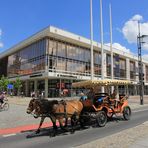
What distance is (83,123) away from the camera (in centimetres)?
1381

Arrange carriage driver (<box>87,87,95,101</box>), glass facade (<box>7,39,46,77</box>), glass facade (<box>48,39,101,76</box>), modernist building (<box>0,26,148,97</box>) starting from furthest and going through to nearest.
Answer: glass facade (<box>7,39,46,77</box>), glass facade (<box>48,39,101,76</box>), modernist building (<box>0,26,148,97</box>), carriage driver (<box>87,87,95,101</box>)

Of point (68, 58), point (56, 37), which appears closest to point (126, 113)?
point (56, 37)

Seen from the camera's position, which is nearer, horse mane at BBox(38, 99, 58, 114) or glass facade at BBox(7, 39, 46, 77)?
horse mane at BBox(38, 99, 58, 114)

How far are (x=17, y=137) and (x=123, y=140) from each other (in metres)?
4.54

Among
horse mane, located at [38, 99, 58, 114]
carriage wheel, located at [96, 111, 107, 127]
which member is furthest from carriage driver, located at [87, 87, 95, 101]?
horse mane, located at [38, 99, 58, 114]

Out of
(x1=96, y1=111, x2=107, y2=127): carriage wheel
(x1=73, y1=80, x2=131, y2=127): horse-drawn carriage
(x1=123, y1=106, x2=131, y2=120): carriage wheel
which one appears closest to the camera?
(x1=96, y1=111, x2=107, y2=127): carriage wheel

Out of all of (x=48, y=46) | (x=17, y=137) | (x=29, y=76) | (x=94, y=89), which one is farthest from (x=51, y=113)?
(x=29, y=76)

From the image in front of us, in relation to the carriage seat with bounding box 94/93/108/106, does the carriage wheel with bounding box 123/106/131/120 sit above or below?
below

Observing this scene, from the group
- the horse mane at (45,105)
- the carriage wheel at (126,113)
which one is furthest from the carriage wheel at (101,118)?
the horse mane at (45,105)

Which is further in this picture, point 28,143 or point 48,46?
point 48,46

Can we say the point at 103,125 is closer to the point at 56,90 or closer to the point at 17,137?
the point at 17,137

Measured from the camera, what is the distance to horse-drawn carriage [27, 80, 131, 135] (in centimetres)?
1141

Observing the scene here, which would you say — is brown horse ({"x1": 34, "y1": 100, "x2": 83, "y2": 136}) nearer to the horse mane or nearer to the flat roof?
the horse mane

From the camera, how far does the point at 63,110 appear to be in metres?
11.7
